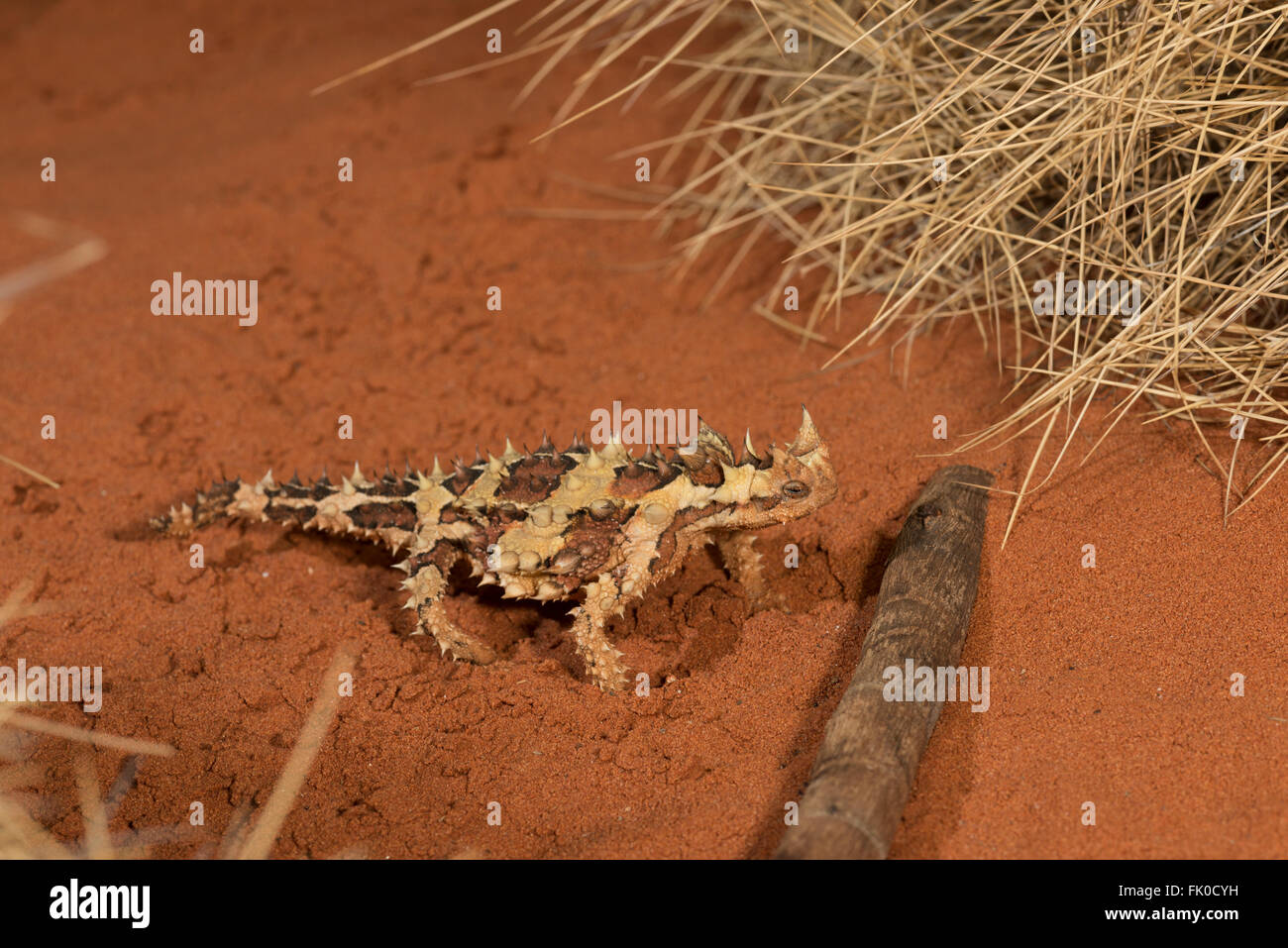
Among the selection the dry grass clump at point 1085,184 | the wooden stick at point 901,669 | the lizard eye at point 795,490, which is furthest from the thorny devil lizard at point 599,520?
the dry grass clump at point 1085,184

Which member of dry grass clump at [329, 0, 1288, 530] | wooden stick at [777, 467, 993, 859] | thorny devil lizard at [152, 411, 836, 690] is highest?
dry grass clump at [329, 0, 1288, 530]

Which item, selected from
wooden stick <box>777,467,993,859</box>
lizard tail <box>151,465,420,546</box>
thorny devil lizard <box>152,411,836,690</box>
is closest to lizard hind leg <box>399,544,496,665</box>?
thorny devil lizard <box>152,411,836,690</box>

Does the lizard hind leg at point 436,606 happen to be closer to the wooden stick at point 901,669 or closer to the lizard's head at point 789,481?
the lizard's head at point 789,481

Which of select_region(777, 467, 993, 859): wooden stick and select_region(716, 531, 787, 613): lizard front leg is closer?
select_region(777, 467, 993, 859): wooden stick

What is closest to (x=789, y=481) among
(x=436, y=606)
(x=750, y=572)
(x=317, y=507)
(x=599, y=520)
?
(x=750, y=572)

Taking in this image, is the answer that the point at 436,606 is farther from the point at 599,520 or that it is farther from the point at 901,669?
the point at 901,669

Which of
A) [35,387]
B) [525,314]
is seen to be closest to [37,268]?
[35,387]

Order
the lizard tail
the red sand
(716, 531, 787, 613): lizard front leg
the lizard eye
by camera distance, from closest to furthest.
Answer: the red sand → the lizard eye → (716, 531, 787, 613): lizard front leg → the lizard tail

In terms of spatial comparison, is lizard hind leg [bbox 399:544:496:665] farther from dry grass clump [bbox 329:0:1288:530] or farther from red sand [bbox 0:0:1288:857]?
dry grass clump [bbox 329:0:1288:530]
